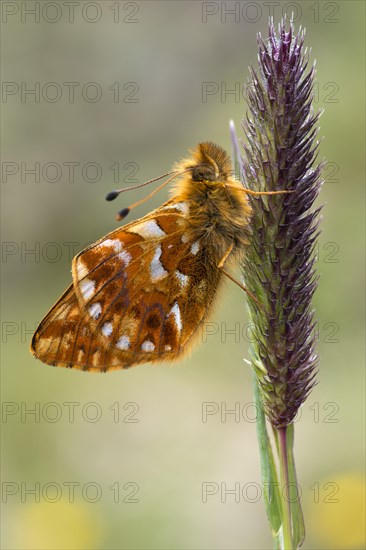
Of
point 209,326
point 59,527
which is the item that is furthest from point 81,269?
point 59,527

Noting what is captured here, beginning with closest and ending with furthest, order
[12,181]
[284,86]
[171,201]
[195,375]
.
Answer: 1. [284,86]
2. [171,201]
3. [195,375]
4. [12,181]

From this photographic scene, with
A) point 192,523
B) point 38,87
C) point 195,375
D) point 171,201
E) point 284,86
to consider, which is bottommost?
point 192,523

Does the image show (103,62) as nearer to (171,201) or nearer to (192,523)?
(192,523)

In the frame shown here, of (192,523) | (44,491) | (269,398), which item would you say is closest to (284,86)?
(269,398)

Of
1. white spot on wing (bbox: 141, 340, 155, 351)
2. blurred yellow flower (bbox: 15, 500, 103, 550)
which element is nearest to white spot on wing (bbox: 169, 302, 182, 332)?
white spot on wing (bbox: 141, 340, 155, 351)

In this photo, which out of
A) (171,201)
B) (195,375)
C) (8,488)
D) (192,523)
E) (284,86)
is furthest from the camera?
(195,375)

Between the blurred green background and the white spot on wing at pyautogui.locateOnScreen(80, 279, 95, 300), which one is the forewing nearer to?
the white spot on wing at pyautogui.locateOnScreen(80, 279, 95, 300)
